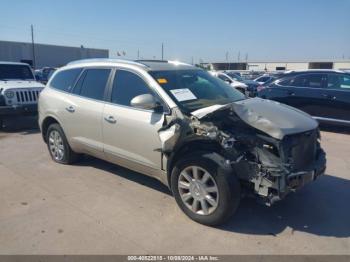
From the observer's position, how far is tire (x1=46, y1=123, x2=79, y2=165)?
17.9ft

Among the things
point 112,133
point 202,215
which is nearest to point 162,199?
point 202,215

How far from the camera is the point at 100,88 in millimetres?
4699

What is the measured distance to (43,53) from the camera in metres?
55.7

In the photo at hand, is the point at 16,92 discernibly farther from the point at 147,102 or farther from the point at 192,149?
the point at 192,149

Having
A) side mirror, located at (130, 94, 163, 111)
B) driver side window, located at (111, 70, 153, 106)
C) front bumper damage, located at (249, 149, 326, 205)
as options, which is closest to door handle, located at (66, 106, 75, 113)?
driver side window, located at (111, 70, 153, 106)

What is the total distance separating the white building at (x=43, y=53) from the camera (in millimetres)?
50906

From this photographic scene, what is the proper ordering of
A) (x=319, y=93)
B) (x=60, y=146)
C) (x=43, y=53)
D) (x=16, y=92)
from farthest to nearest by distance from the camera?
(x=43, y=53), (x=16, y=92), (x=319, y=93), (x=60, y=146)

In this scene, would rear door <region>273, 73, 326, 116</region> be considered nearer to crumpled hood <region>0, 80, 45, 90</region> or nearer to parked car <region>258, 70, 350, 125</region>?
parked car <region>258, 70, 350, 125</region>

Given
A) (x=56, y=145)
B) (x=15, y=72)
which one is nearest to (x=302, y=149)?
(x=56, y=145)

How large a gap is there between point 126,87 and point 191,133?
4.36 ft

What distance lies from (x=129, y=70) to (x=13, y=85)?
617cm

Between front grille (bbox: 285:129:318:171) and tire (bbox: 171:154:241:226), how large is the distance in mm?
665

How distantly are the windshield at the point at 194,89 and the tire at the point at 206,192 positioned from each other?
0.70 metres

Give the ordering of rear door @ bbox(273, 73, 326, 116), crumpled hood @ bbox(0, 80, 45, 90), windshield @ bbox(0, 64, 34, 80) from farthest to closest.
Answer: windshield @ bbox(0, 64, 34, 80) < crumpled hood @ bbox(0, 80, 45, 90) < rear door @ bbox(273, 73, 326, 116)
